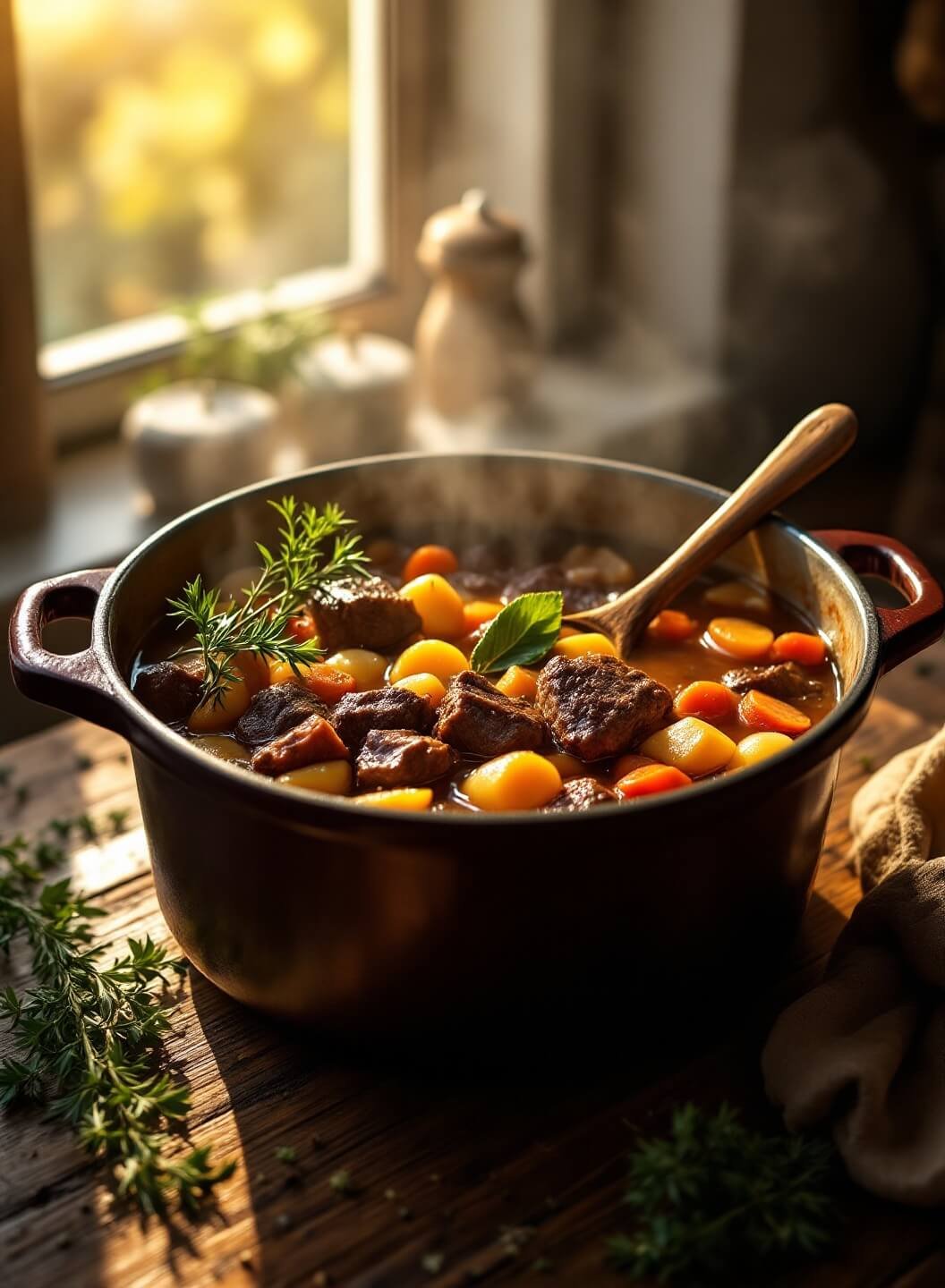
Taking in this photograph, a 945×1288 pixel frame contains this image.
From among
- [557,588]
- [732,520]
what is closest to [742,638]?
[732,520]

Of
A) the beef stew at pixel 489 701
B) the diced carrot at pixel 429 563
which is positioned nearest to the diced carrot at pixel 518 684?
the beef stew at pixel 489 701

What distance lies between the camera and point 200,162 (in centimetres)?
348

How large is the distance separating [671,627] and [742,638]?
0.37ft

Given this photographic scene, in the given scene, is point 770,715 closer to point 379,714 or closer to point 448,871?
point 379,714

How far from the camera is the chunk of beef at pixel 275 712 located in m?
1.68

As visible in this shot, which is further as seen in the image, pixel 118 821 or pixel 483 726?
pixel 118 821

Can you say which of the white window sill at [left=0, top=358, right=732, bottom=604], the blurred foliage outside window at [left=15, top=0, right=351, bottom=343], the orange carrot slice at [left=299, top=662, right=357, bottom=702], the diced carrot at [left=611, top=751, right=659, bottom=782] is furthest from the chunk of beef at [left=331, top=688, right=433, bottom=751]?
the blurred foliage outside window at [left=15, top=0, right=351, bottom=343]

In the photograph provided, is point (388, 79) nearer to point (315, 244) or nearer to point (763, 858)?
point (315, 244)

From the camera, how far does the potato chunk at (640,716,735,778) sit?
1676 millimetres

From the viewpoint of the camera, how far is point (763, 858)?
147 centimetres

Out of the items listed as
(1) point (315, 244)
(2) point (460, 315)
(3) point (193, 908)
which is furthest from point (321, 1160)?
(1) point (315, 244)

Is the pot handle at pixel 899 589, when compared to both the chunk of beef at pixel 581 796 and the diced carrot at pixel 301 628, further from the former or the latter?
the diced carrot at pixel 301 628

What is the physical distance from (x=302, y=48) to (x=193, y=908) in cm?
260

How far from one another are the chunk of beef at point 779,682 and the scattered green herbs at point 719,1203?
2.00ft
